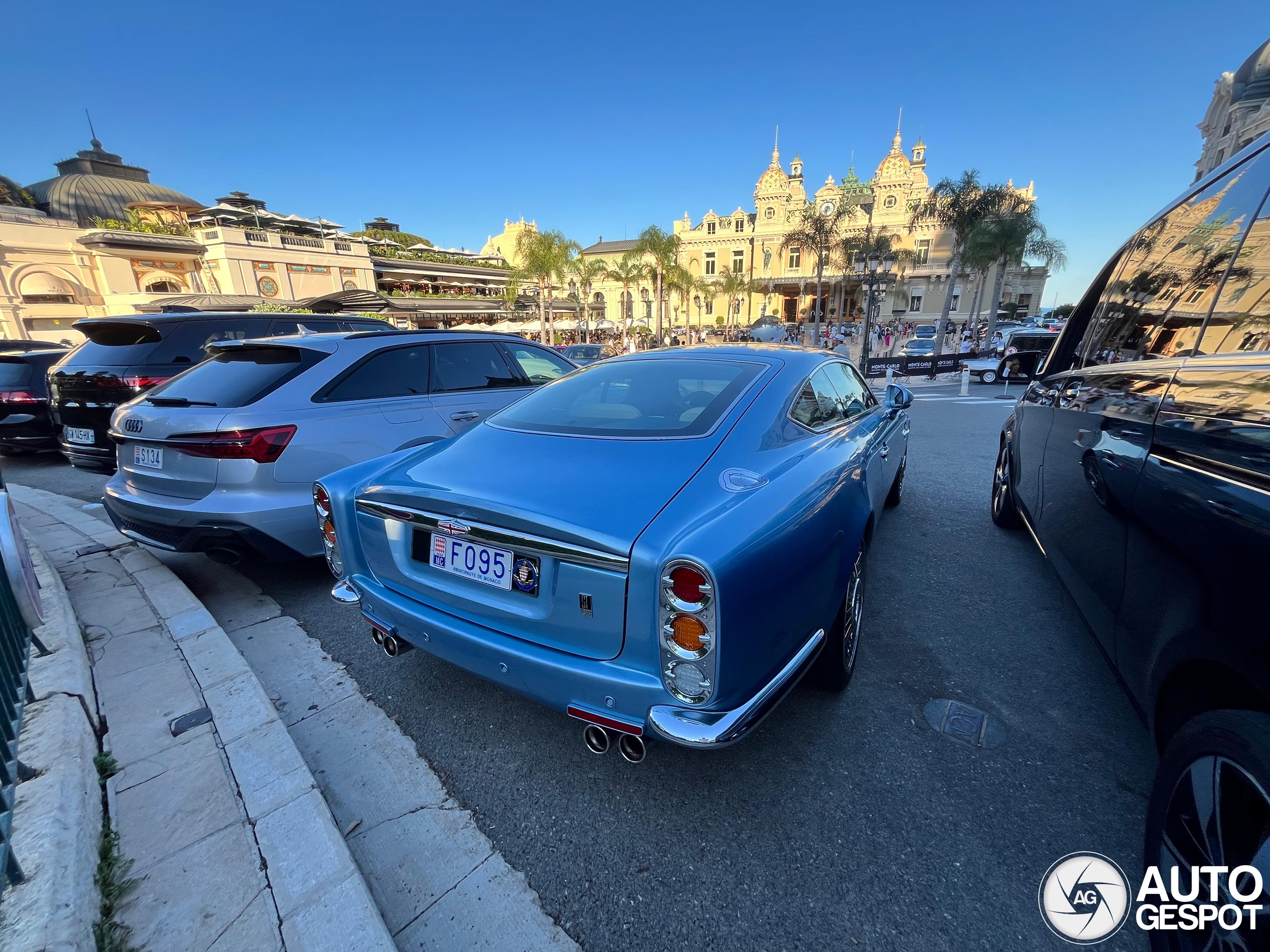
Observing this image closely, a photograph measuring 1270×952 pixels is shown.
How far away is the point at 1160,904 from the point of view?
4.44ft

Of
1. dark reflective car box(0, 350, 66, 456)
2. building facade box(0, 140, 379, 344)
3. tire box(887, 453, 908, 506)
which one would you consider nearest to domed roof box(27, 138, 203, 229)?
building facade box(0, 140, 379, 344)

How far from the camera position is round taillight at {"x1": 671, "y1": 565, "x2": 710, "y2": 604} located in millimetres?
1414

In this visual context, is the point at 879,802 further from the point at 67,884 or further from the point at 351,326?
the point at 351,326

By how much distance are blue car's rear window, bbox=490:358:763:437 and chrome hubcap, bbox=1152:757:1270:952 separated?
161cm

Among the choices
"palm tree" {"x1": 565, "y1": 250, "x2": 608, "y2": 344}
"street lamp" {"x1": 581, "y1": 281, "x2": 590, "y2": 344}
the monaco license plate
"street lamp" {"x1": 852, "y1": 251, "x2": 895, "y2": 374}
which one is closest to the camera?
the monaco license plate

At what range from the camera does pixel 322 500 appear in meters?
2.26

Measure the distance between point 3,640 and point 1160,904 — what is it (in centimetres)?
394

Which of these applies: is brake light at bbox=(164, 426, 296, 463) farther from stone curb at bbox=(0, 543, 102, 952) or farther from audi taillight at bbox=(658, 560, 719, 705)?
audi taillight at bbox=(658, 560, 719, 705)

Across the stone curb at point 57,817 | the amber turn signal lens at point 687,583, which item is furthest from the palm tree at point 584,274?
the amber turn signal lens at point 687,583

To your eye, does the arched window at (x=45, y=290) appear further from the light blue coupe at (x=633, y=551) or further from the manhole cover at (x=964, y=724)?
the manhole cover at (x=964, y=724)

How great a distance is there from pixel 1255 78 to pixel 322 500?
5582 cm

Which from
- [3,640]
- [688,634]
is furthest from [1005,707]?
[3,640]

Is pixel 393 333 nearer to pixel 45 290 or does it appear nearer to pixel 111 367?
pixel 111 367

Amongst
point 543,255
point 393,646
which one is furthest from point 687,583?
point 543,255
